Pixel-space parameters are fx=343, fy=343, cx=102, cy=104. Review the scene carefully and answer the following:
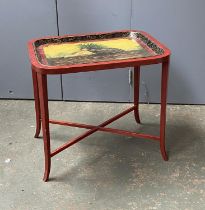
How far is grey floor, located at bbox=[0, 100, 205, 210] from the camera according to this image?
1.71 m

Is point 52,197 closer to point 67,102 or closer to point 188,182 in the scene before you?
point 188,182

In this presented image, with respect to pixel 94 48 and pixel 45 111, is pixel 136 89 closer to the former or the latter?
pixel 94 48

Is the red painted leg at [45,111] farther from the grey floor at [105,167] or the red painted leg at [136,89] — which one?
the red painted leg at [136,89]

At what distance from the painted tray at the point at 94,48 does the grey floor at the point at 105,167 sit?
63 centimetres

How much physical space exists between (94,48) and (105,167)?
2.21 ft

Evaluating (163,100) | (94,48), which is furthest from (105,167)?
(94,48)

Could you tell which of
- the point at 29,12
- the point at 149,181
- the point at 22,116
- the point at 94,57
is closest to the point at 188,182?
the point at 149,181

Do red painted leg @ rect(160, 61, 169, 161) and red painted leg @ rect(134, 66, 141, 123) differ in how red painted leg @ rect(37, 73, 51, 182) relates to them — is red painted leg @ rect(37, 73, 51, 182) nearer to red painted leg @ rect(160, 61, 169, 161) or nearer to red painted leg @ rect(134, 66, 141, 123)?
red painted leg @ rect(160, 61, 169, 161)

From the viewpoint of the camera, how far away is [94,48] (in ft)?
6.07

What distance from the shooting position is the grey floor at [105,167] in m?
1.71

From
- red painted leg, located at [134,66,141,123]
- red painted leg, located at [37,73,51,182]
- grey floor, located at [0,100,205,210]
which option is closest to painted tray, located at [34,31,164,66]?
red painted leg, located at [37,73,51,182]

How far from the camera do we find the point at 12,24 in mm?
2488

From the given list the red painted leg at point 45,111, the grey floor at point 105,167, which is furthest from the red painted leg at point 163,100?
the red painted leg at point 45,111

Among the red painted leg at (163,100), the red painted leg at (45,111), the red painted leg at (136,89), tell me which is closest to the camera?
the red painted leg at (45,111)
